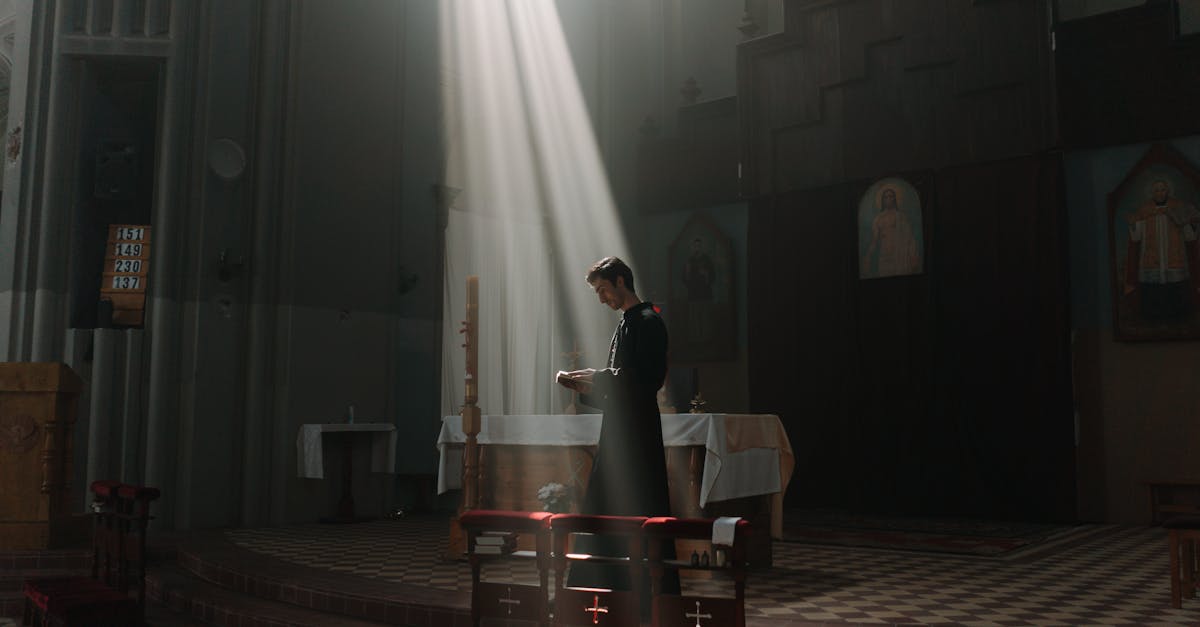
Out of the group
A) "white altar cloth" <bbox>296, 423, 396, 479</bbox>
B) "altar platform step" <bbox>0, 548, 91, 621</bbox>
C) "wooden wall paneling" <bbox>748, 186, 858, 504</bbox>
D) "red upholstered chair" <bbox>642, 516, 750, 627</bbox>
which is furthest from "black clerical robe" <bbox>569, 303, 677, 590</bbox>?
"wooden wall paneling" <bbox>748, 186, 858, 504</bbox>

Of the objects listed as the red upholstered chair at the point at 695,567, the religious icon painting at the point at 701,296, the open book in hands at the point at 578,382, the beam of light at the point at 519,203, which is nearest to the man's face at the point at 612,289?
the open book in hands at the point at 578,382

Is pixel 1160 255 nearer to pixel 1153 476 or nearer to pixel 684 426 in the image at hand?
pixel 1153 476

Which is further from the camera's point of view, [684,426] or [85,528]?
[85,528]

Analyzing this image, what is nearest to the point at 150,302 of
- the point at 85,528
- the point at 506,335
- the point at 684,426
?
the point at 85,528

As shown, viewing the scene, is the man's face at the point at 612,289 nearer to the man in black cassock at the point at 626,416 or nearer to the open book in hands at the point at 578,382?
the man in black cassock at the point at 626,416

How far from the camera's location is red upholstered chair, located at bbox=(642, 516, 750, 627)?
282 centimetres

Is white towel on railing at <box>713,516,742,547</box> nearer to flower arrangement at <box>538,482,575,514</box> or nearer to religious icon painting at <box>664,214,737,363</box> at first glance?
flower arrangement at <box>538,482,575,514</box>

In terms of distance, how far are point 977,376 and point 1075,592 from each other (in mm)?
4874

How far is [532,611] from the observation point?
3.20m

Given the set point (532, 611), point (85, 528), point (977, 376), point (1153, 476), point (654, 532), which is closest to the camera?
point (654, 532)

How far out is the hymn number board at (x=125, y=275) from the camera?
8508mm

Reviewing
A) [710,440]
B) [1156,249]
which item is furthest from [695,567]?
[1156,249]

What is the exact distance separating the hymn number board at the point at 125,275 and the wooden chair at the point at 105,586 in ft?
13.6

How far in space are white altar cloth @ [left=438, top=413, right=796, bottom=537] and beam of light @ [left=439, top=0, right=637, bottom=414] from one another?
135 inches
